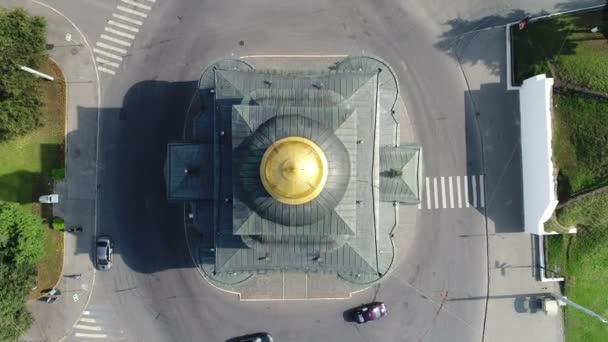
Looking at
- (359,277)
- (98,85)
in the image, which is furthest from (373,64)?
(98,85)

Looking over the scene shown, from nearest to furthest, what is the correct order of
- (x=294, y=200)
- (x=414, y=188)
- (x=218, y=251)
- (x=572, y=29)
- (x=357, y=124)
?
1. (x=294, y=200)
2. (x=357, y=124)
3. (x=218, y=251)
4. (x=414, y=188)
5. (x=572, y=29)

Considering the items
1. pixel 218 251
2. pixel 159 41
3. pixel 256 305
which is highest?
pixel 159 41

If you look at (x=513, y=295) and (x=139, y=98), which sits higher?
(x=139, y=98)

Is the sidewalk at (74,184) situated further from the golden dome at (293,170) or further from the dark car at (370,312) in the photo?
the golden dome at (293,170)

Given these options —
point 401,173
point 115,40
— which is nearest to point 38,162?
point 115,40

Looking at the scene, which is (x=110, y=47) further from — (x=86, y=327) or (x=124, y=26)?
(x=86, y=327)

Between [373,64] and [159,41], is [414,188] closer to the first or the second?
[373,64]

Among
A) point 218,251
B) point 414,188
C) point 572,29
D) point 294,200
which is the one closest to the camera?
point 294,200

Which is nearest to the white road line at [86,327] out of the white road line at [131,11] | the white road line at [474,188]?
the white road line at [131,11]
